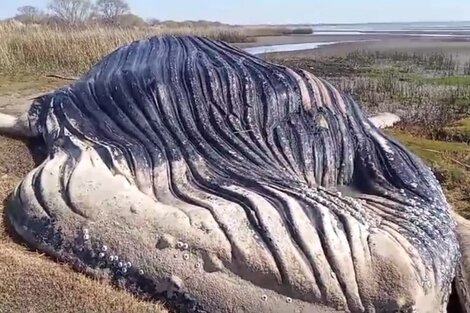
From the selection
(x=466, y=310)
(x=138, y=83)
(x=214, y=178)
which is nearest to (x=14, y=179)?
(x=138, y=83)

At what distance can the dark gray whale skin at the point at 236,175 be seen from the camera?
4066 millimetres

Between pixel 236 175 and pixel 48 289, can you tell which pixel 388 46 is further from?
pixel 48 289

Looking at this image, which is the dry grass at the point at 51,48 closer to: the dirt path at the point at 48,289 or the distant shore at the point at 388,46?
the dirt path at the point at 48,289

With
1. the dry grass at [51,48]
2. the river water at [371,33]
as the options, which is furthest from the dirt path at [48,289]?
the river water at [371,33]

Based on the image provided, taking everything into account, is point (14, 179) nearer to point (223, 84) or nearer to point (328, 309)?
point (223, 84)

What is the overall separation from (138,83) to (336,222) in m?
2.00

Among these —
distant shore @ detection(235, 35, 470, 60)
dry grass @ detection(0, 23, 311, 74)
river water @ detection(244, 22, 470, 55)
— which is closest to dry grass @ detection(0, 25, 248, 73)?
dry grass @ detection(0, 23, 311, 74)

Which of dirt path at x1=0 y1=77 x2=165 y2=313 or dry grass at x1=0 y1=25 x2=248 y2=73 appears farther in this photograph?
A: dry grass at x1=0 y1=25 x2=248 y2=73

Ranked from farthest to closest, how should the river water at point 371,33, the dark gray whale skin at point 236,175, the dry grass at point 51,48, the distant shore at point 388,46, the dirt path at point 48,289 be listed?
1. the river water at point 371,33
2. the distant shore at point 388,46
3. the dry grass at point 51,48
4. the dark gray whale skin at point 236,175
5. the dirt path at point 48,289

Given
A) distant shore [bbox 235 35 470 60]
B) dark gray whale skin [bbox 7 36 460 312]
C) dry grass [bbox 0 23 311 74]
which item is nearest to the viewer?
dark gray whale skin [bbox 7 36 460 312]

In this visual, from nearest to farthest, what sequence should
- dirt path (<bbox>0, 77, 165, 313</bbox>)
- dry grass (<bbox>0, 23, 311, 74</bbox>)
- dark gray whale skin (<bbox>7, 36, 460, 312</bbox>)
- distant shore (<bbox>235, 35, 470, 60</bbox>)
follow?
dirt path (<bbox>0, 77, 165, 313</bbox>), dark gray whale skin (<bbox>7, 36, 460, 312</bbox>), dry grass (<bbox>0, 23, 311, 74</bbox>), distant shore (<bbox>235, 35, 470, 60</bbox>)

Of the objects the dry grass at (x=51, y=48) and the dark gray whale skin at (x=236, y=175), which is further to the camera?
the dry grass at (x=51, y=48)

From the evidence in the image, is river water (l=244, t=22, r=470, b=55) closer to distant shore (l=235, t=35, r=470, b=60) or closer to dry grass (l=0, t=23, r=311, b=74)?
distant shore (l=235, t=35, r=470, b=60)

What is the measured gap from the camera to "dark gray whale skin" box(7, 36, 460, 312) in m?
4.07
